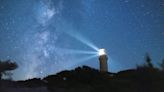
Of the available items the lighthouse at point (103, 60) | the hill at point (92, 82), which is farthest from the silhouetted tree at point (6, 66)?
the lighthouse at point (103, 60)

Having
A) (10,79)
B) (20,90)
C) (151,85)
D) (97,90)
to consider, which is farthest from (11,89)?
(151,85)

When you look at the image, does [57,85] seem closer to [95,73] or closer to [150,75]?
[95,73]

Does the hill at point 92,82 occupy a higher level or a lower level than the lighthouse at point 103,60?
lower

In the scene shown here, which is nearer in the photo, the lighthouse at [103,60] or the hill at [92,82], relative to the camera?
the hill at [92,82]

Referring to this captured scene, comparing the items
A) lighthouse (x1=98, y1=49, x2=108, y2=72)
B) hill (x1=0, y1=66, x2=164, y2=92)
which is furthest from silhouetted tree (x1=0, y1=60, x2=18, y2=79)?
lighthouse (x1=98, y1=49, x2=108, y2=72)

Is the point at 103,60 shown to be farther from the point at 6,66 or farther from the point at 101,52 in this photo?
the point at 6,66

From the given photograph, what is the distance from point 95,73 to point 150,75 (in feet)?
11.8

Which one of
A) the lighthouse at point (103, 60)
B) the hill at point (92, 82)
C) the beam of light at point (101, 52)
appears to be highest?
the beam of light at point (101, 52)

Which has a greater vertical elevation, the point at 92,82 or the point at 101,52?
the point at 101,52

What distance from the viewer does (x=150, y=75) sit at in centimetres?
1856

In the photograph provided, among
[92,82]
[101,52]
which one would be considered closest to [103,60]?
[101,52]

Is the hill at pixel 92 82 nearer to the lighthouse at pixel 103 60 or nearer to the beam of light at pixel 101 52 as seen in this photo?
the lighthouse at pixel 103 60

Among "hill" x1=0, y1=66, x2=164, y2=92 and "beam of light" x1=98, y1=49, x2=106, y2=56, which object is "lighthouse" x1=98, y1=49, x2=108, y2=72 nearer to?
"beam of light" x1=98, y1=49, x2=106, y2=56

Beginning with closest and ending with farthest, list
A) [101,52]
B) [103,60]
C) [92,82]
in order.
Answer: [92,82]
[103,60]
[101,52]
